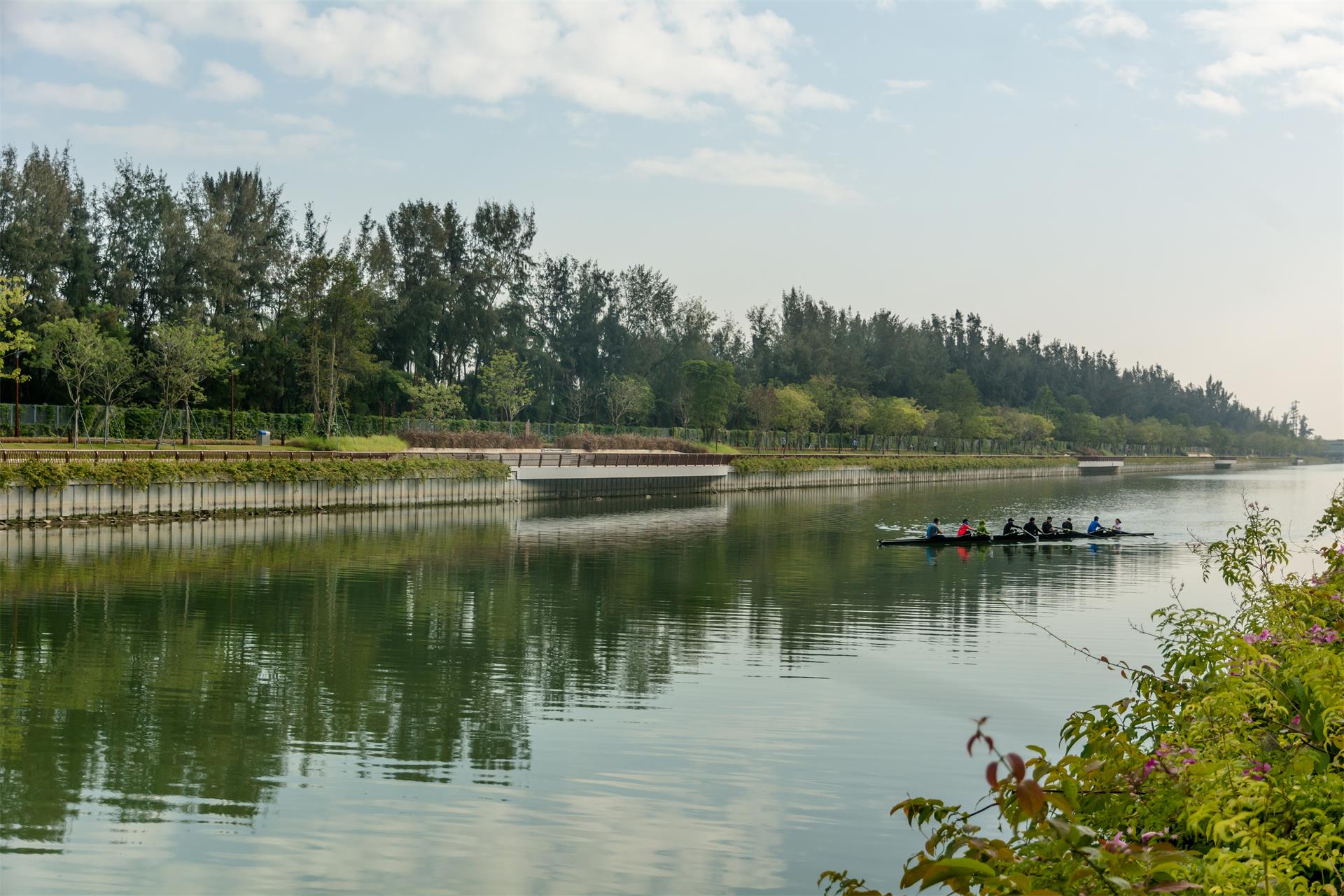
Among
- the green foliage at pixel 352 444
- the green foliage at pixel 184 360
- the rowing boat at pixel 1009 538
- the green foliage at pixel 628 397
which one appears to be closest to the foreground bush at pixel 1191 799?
the rowing boat at pixel 1009 538

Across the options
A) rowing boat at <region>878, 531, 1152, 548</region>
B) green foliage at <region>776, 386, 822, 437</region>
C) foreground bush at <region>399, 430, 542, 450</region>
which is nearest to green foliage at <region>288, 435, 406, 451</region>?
foreground bush at <region>399, 430, 542, 450</region>

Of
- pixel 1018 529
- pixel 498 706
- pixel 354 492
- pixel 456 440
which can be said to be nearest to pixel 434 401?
pixel 456 440

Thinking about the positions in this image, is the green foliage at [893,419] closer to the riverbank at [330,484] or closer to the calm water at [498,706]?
the riverbank at [330,484]

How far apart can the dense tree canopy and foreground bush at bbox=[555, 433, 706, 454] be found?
8066 mm

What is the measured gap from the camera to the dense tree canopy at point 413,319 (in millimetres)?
63188

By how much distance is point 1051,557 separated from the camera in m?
39.3

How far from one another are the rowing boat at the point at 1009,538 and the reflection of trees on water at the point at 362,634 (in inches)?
92.1

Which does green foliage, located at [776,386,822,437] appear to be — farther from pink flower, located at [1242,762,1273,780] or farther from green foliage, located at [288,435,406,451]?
pink flower, located at [1242,762,1273,780]

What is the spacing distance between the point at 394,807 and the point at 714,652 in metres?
9.81

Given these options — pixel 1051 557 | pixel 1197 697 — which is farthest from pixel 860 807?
pixel 1051 557

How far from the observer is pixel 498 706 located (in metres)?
16.0

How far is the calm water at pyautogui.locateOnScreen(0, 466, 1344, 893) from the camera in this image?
34.2 ft

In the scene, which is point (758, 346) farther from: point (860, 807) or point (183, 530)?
point (860, 807)

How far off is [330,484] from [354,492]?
4.93ft
